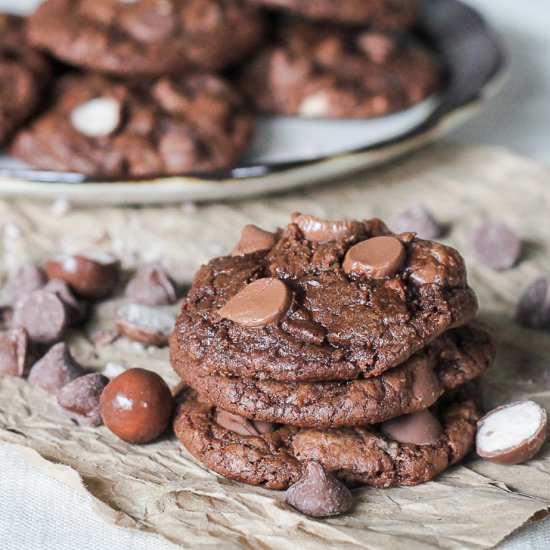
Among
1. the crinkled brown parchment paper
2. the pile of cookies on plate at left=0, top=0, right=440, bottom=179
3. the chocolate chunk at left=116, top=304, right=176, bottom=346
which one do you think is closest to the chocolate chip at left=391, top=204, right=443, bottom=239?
the crinkled brown parchment paper

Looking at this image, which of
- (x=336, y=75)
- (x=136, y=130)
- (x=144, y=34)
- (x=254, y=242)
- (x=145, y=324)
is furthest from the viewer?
(x=336, y=75)

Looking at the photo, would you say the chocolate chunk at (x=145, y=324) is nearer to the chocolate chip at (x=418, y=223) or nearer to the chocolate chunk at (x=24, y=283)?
the chocolate chunk at (x=24, y=283)

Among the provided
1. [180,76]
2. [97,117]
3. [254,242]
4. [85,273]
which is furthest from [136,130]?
[254,242]

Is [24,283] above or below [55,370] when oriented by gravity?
below

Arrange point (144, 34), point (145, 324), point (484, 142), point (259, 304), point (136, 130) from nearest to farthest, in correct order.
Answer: point (259, 304) → point (145, 324) → point (136, 130) → point (144, 34) → point (484, 142)

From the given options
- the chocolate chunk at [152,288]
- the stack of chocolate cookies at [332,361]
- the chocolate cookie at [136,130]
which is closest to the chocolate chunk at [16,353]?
the chocolate chunk at [152,288]

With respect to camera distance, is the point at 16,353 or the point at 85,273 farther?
the point at 85,273

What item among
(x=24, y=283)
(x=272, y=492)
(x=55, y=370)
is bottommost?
(x=24, y=283)

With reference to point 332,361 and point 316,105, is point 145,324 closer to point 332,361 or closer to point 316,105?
point 332,361
